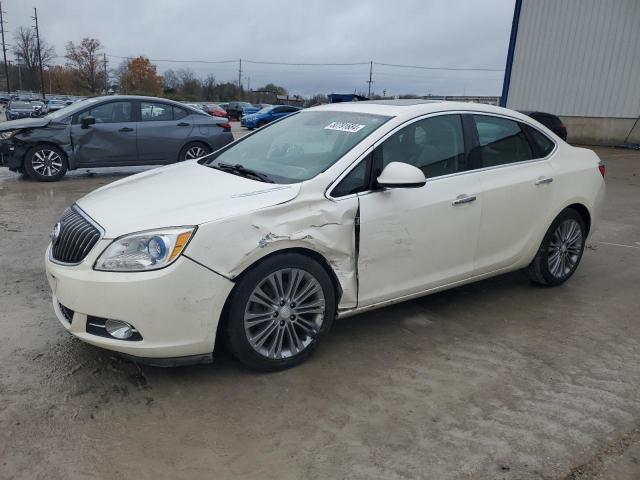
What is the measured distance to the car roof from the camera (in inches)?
154

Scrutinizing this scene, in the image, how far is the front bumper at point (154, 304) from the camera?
9.26 feet

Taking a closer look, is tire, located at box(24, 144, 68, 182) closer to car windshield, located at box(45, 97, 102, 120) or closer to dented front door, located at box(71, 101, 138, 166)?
dented front door, located at box(71, 101, 138, 166)

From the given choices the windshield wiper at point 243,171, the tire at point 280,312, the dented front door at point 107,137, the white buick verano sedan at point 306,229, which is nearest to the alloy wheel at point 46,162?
the dented front door at point 107,137

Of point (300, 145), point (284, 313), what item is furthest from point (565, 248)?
point (284, 313)

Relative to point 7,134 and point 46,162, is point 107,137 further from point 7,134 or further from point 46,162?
point 7,134

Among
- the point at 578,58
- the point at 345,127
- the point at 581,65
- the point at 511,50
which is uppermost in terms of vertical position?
the point at 511,50

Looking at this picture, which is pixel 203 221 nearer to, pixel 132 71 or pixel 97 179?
pixel 97 179

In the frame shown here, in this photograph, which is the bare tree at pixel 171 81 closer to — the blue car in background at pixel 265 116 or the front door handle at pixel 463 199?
the blue car in background at pixel 265 116

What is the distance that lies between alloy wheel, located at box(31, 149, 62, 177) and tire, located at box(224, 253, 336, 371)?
26.3 ft

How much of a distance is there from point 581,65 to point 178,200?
20473 mm

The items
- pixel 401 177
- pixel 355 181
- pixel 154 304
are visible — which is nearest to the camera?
pixel 154 304

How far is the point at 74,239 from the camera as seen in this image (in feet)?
10.3

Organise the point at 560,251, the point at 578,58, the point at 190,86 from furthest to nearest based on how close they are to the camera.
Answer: the point at 190,86 → the point at 578,58 → the point at 560,251

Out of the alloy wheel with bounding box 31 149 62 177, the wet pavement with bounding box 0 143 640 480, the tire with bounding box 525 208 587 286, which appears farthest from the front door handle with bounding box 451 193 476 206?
the alloy wheel with bounding box 31 149 62 177
